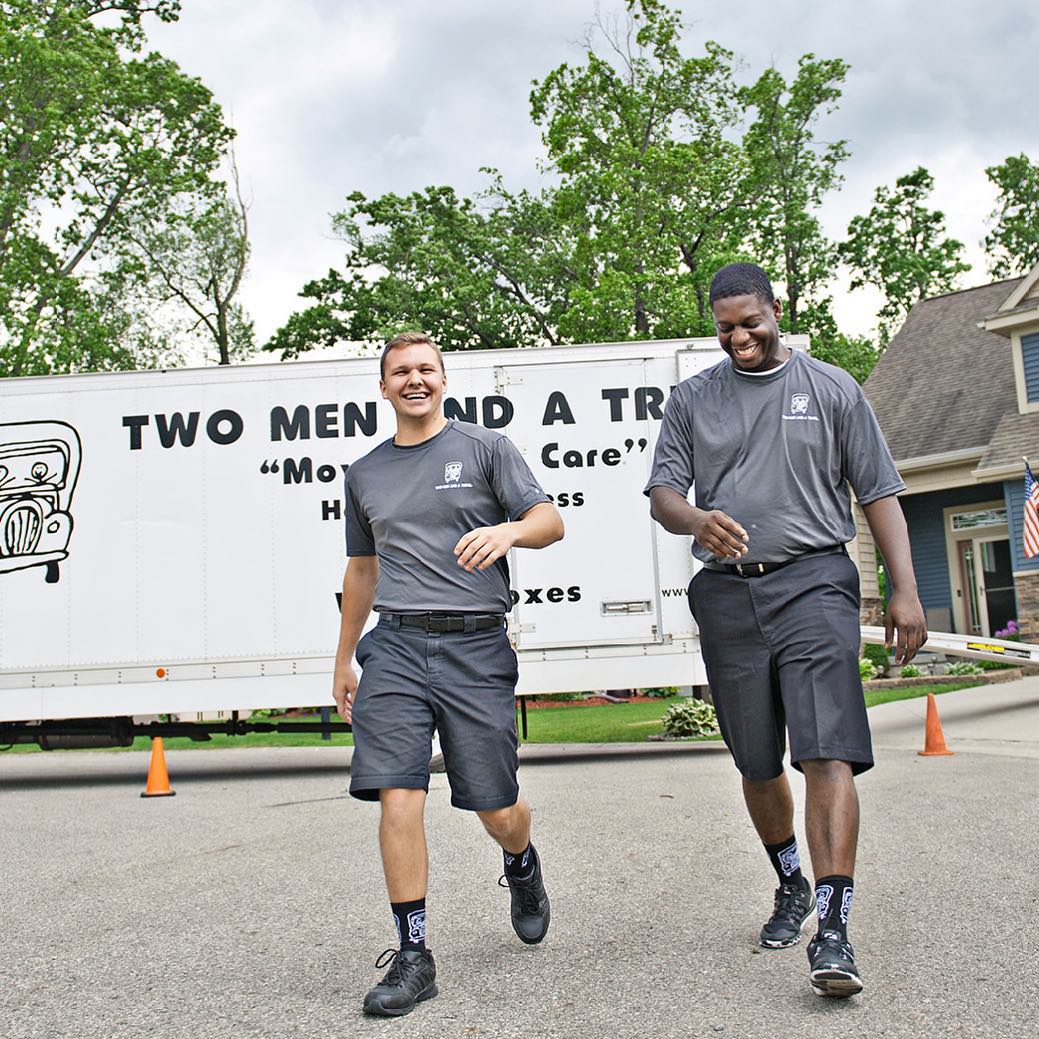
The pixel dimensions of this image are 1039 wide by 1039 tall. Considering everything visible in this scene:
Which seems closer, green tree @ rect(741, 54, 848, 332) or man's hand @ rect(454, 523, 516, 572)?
man's hand @ rect(454, 523, 516, 572)

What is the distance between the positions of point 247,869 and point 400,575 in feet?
10.00

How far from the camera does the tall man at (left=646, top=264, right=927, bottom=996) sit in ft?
12.8

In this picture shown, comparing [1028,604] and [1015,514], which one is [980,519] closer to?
[1015,514]

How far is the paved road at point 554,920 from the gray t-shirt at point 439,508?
124 cm

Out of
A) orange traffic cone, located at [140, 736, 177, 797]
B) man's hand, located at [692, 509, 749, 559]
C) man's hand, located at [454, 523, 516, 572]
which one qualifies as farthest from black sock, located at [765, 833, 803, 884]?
orange traffic cone, located at [140, 736, 177, 797]

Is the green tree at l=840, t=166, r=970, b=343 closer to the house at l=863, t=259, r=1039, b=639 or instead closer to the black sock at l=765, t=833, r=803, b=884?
the house at l=863, t=259, r=1039, b=639

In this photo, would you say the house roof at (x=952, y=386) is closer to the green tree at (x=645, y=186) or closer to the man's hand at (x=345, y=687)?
the green tree at (x=645, y=186)

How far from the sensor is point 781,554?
13.3 ft

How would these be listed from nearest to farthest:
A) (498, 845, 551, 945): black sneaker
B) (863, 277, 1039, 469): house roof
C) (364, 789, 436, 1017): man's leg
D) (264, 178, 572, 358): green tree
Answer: (364, 789, 436, 1017): man's leg, (498, 845, 551, 945): black sneaker, (863, 277, 1039, 469): house roof, (264, 178, 572, 358): green tree

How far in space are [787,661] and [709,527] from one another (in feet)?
1.59

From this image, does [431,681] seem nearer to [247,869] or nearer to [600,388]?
[247,869]

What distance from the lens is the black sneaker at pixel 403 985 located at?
12.0ft

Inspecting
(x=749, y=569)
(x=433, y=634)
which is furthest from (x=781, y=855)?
(x=433, y=634)

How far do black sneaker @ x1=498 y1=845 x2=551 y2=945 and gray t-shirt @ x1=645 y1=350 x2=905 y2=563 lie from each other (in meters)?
1.26
